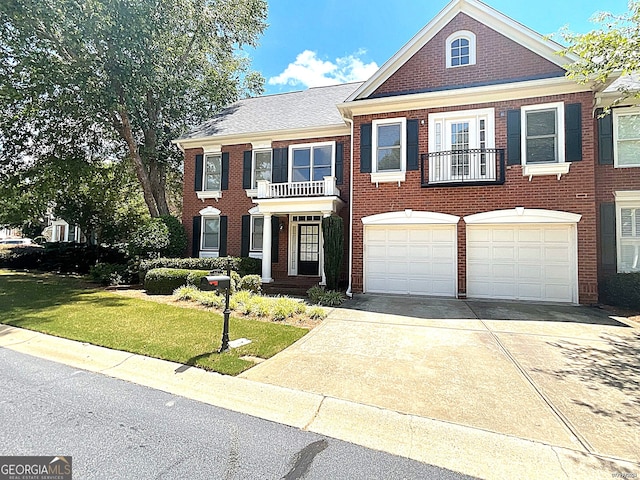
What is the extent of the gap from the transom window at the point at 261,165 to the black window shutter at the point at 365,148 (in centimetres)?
496

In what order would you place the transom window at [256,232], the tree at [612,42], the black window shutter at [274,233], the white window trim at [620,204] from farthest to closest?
the transom window at [256,232] < the black window shutter at [274,233] < the white window trim at [620,204] < the tree at [612,42]

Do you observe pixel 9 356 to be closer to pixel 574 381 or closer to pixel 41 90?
pixel 574 381

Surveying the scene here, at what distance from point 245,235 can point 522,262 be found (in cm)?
1068

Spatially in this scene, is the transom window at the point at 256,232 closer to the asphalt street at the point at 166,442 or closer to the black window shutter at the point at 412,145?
the black window shutter at the point at 412,145

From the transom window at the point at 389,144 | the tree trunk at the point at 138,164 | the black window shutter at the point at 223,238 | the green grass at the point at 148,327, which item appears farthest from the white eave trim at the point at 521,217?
the tree trunk at the point at 138,164

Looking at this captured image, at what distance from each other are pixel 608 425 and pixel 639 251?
9925 millimetres

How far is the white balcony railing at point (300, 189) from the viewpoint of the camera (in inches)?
473

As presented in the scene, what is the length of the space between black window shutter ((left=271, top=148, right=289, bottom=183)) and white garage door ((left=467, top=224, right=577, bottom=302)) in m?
7.76

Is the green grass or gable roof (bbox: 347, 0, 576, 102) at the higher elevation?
gable roof (bbox: 347, 0, 576, 102)

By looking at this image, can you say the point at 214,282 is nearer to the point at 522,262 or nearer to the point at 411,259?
the point at 411,259

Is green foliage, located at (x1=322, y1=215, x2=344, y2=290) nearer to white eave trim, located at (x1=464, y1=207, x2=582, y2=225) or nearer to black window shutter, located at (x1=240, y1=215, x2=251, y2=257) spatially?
white eave trim, located at (x1=464, y1=207, x2=582, y2=225)

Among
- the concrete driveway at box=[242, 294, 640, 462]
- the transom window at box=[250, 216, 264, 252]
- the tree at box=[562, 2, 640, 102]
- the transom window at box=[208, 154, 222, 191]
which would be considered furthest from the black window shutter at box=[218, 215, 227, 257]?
the tree at box=[562, 2, 640, 102]

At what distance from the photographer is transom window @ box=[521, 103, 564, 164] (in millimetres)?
9758

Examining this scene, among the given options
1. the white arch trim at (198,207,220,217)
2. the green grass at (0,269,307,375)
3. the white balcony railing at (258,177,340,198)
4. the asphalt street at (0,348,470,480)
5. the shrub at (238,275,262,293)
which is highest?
the white balcony railing at (258,177,340,198)
